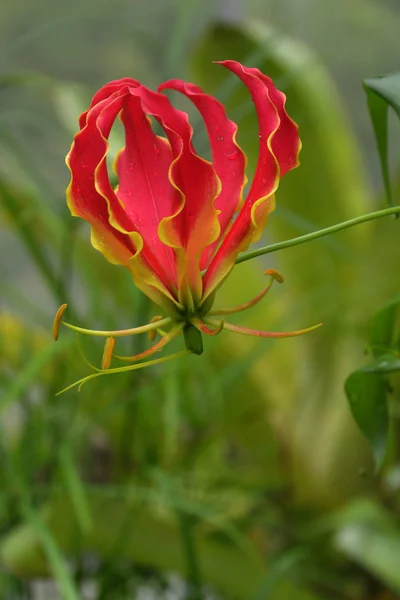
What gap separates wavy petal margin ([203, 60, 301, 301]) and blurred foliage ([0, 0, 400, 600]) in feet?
0.34

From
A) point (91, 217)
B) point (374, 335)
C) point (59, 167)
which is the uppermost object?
point (59, 167)

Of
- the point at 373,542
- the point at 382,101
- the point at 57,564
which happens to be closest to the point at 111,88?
the point at 382,101

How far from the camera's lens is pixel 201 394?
42.9 inches

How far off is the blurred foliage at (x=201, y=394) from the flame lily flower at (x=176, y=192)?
11 cm

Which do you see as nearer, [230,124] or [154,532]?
[230,124]

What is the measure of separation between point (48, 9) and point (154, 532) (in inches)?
51.5

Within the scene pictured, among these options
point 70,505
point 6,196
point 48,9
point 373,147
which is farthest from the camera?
point 373,147

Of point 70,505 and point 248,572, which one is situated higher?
point 70,505

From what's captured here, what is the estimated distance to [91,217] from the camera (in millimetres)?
332

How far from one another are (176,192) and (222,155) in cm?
3

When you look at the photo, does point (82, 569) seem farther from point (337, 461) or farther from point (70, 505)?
point (337, 461)

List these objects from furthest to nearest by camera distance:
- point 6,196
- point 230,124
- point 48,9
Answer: point 48,9 → point 6,196 → point 230,124

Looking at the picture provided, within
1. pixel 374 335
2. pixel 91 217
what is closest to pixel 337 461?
pixel 374 335

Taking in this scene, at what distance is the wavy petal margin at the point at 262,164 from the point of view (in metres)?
0.31
